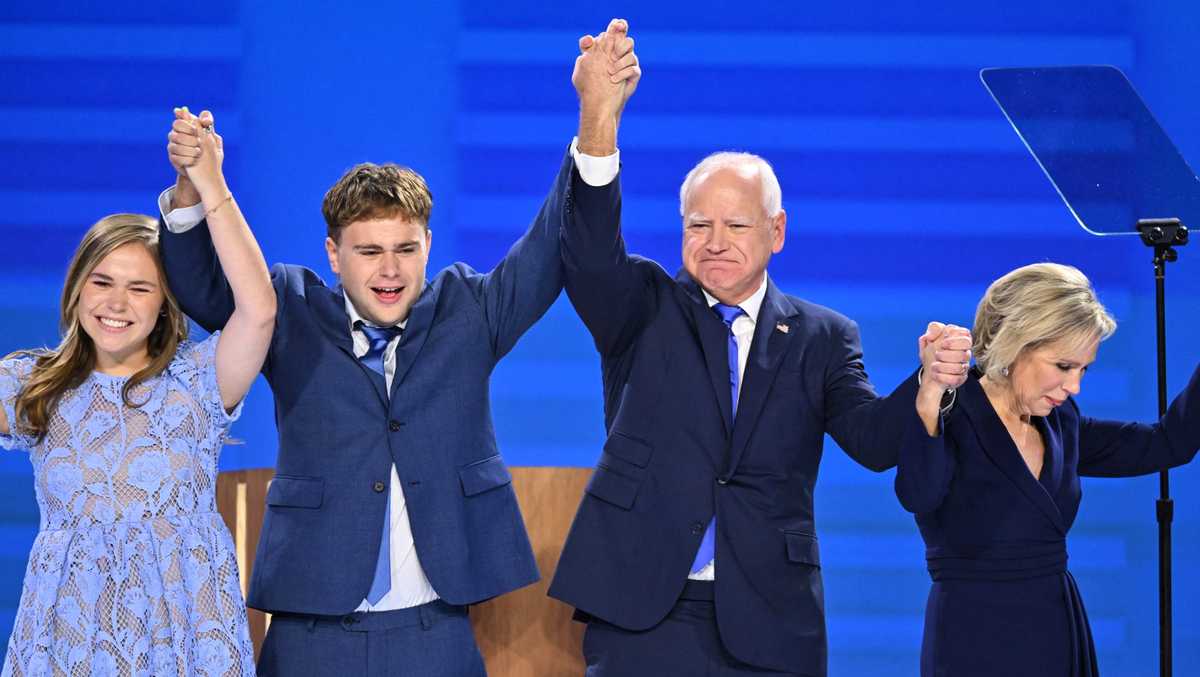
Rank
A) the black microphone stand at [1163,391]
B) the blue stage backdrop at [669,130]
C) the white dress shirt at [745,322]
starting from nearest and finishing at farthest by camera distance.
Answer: the white dress shirt at [745,322] < the black microphone stand at [1163,391] < the blue stage backdrop at [669,130]

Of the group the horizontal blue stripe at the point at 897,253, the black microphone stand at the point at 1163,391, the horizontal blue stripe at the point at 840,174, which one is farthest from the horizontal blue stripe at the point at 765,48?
the black microphone stand at the point at 1163,391

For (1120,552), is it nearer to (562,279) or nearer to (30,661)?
(562,279)

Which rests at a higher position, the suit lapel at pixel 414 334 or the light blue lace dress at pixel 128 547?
the suit lapel at pixel 414 334

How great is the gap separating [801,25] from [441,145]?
114 centimetres

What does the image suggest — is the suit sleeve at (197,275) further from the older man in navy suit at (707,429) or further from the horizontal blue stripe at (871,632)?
the horizontal blue stripe at (871,632)

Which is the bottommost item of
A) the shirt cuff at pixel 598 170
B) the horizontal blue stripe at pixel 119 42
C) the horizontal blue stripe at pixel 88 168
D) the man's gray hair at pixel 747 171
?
the shirt cuff at pixel 598 170

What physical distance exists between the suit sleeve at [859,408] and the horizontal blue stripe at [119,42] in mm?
2439

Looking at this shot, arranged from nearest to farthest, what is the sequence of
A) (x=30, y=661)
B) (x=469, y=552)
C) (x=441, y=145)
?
(x=30, y=661) < (x=469, y=552) < (x=441, y=145)

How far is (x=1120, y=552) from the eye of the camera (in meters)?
4.47

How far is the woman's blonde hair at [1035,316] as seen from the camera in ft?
9.18

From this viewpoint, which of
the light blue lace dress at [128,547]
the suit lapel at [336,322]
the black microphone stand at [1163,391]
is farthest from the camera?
the black microphone stand at [1163,391]

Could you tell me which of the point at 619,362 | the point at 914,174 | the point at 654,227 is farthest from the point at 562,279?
the point at 914,174

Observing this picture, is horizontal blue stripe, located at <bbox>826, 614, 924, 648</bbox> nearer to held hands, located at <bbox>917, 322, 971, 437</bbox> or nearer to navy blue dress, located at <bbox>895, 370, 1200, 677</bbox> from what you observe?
navy blue dress, located at <bbox>895, 370, 1200, 677</bbox>

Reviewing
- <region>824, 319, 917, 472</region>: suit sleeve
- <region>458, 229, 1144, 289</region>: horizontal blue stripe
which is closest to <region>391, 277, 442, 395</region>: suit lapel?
<region>824, 319, 917, 472</region>: suit sleeve
